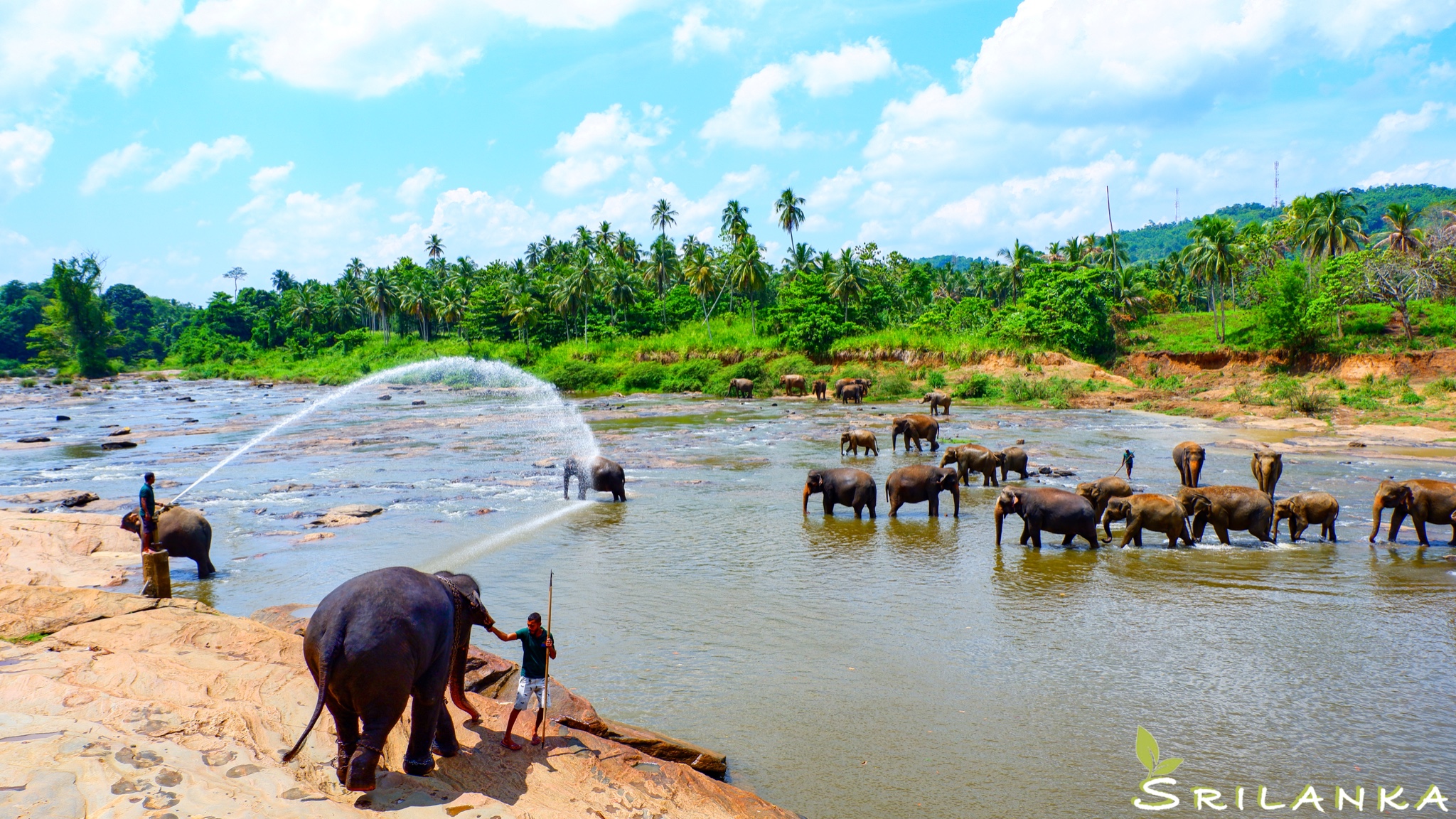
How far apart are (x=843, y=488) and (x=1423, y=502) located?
11194 mm

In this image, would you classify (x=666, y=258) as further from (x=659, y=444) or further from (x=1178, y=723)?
(x=1178, y=723)

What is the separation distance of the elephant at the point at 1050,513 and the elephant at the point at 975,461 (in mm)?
7306

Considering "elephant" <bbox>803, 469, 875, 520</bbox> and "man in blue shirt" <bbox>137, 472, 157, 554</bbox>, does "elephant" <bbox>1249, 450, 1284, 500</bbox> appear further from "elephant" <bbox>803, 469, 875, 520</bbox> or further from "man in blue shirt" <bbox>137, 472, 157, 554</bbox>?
"man in blue shirt" <bbox>137, 472, 157, 554</bbox>

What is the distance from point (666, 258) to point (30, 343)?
91.8m

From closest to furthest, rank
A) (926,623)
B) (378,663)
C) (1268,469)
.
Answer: (378,663) < (926,623) < (1268,469)

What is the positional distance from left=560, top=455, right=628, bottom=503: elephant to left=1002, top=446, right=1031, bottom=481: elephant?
1102 cm

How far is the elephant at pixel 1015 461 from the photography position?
81.6 feet

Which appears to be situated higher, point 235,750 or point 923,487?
point 235,750

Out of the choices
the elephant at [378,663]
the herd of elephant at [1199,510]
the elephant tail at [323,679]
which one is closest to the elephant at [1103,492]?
the herd of elephant at [1199,510]

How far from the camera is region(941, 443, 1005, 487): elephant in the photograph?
24938mm

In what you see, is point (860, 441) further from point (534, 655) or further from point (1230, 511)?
point (534, 655)

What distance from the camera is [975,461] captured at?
82.5 ft

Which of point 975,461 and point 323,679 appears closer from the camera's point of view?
point 323,679

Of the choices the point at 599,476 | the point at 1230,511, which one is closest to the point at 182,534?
the point at 599,476
